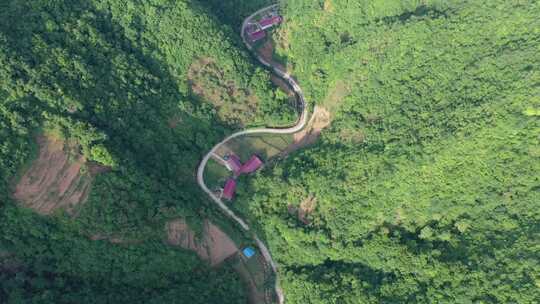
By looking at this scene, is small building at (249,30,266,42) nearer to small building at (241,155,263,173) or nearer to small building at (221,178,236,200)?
small building at (241,155,263,173)

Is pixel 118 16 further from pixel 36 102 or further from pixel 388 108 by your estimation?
pixel 388 108

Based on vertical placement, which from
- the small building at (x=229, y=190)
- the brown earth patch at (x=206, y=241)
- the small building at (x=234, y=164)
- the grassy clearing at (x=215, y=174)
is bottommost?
the brown earth patch at (x=206, y=241)

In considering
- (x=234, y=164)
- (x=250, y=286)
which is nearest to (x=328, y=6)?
(x=234, y=164)

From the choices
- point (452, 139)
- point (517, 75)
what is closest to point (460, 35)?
point (517, 75)

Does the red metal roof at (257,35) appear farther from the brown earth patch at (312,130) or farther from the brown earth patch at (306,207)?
the brown earth patch at (306,207)

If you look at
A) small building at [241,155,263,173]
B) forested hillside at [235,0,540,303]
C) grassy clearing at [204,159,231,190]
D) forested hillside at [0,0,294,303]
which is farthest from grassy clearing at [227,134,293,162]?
forested hillside at [235,0,540,303]

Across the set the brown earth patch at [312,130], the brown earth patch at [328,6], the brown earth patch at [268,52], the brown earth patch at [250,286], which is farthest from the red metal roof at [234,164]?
the brown earth patch at [328,6]
